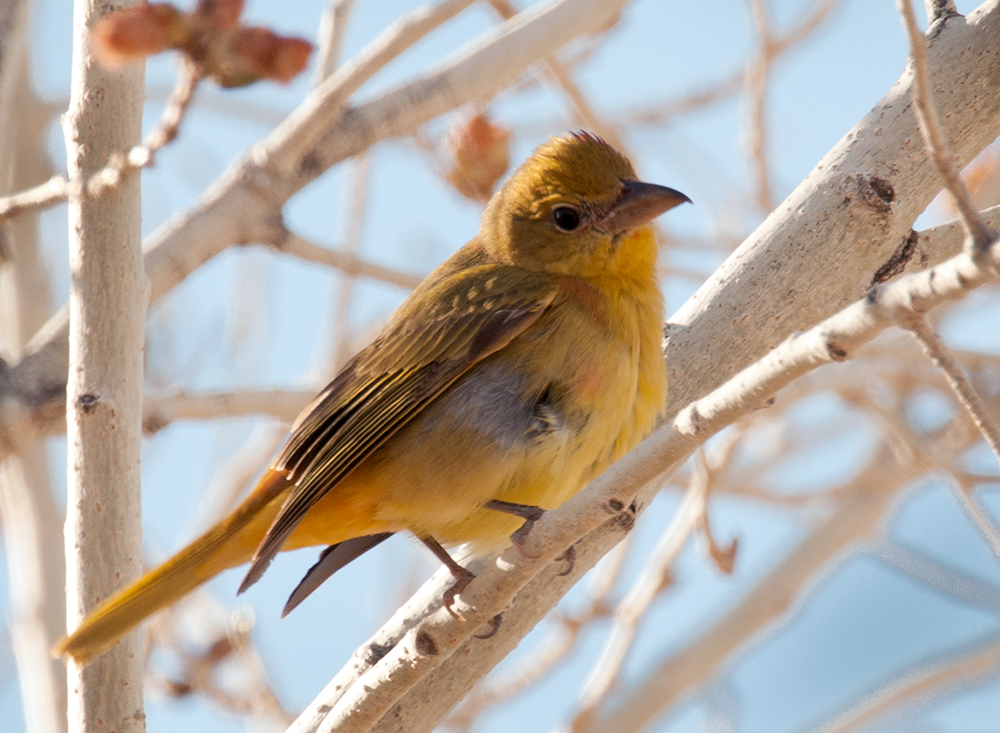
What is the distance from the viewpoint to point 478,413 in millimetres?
3053

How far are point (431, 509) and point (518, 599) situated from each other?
15.3 inches

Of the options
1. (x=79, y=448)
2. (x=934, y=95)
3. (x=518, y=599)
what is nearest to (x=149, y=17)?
(x=79, y=448)

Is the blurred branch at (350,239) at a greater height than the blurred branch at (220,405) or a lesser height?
greater

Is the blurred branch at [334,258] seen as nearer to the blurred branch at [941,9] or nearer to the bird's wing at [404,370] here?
the bird's wing at [404,370]

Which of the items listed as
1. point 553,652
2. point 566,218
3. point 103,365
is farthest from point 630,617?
point 103,365

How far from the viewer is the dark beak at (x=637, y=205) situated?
3418mm

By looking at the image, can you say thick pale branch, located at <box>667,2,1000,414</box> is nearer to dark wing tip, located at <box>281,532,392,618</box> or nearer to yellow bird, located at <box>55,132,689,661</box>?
yellow bird, located at <box>55,132,689,661</box>

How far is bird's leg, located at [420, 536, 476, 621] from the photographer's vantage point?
104 inches

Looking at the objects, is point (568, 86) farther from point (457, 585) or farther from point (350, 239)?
point (457, 585)

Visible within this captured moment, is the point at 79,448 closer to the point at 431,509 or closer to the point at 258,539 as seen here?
the point at 258,539

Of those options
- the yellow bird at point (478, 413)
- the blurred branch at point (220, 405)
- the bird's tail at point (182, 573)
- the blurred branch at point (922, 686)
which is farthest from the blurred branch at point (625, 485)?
the blurred branch at point (922, 686)

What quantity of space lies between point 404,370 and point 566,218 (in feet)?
2.45

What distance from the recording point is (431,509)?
9.97 feet

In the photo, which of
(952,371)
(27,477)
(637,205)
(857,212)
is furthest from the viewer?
(27,477)
